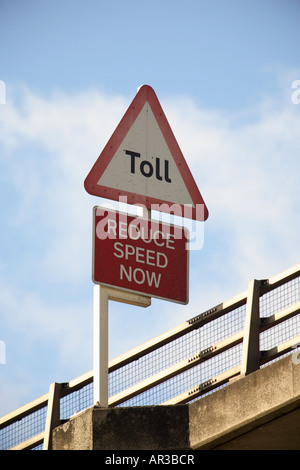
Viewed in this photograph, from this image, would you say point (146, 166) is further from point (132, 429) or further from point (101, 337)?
point (132, 429)

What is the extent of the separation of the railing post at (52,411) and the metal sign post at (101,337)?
267cm

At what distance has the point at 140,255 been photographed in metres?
7.93

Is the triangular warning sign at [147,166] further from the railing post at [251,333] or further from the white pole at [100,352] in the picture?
the white pole at [100,352]

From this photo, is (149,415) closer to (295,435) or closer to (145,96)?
(295,435)

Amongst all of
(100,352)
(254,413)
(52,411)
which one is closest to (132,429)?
(100,352)

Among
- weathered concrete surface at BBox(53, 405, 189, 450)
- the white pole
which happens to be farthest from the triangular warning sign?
weathered concrete surface at BBox(53, 405, 189, 450)

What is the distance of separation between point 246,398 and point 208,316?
5.36 ft

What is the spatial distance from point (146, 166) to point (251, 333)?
5.11 ft

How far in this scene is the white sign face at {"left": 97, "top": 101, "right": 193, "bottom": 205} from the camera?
26.4 feet

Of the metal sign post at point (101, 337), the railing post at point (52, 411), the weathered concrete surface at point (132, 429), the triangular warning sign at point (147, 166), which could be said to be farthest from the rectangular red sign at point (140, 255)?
the railing post at point (52, 411)

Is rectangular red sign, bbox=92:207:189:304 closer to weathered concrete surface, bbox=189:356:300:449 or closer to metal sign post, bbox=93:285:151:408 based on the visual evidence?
metal sign post, bbox=93:285:151:408

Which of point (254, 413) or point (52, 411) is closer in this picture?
point (254, 413)

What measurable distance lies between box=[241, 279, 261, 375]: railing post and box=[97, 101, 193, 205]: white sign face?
0.89 metres
